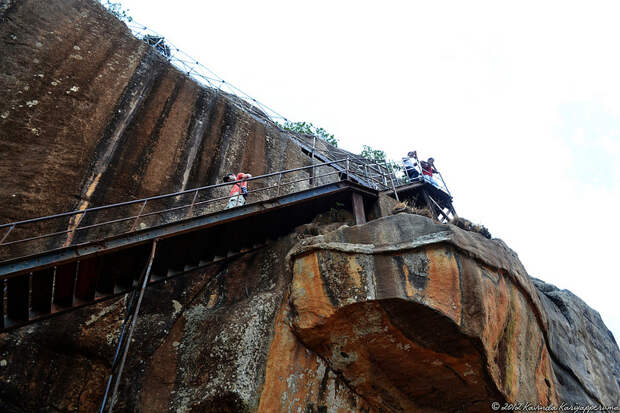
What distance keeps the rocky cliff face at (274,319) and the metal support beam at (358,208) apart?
0.81 m

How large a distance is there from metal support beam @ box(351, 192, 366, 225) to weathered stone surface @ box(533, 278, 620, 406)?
4879 millimetres

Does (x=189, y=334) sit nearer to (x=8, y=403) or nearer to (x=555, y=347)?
(x=8, y=403)

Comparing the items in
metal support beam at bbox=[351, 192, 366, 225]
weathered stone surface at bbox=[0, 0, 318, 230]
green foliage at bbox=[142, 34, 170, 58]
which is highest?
green foliage at bbox=[142, 34, 170, 58]

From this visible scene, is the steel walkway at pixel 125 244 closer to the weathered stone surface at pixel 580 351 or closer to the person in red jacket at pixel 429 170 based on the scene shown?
the person in red jacket at pixel 429 170

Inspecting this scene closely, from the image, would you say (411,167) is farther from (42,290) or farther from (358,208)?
(42,290)

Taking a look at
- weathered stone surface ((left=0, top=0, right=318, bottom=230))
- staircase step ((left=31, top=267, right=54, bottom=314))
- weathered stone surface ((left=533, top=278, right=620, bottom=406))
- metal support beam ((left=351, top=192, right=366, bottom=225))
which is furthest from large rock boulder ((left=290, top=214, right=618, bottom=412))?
weathered stone surface ((left=0, top=0, right=318, bottom=230))

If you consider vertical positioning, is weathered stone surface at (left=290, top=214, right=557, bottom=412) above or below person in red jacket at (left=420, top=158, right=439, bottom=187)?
below

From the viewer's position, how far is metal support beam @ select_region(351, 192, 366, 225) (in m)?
10.3

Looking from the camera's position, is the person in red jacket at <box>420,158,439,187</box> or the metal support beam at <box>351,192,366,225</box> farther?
the person in red jacket at <box>420,158,439,187</box>

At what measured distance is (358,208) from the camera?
1057cm

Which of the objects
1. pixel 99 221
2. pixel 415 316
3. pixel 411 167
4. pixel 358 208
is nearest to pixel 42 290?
pixel 99 221

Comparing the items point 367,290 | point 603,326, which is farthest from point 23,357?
point 603,326

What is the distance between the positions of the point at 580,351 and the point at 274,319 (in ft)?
26.4

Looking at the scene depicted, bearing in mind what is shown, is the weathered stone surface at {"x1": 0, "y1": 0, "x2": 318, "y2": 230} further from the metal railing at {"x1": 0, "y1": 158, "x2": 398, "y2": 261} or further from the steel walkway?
the steel walkway
